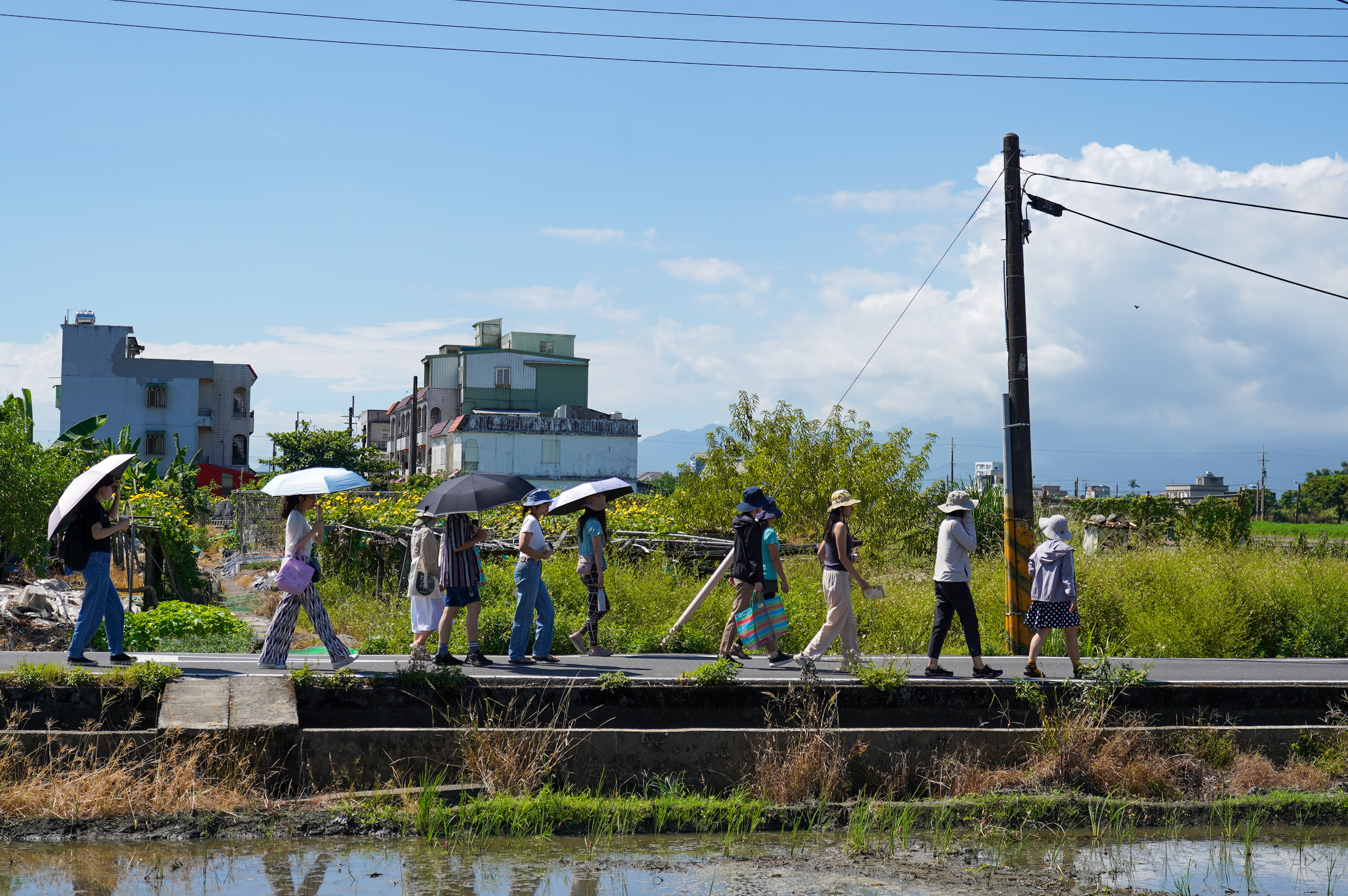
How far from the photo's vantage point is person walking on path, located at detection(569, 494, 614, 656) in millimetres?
11656

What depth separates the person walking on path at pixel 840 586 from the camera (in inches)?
419

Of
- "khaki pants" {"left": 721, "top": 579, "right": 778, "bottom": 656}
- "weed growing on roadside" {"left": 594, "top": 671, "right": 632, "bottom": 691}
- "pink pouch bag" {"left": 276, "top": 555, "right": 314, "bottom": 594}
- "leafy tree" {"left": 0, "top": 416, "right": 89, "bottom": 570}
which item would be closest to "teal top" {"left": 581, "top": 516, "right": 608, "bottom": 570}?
"khaki pants" {"left": 721, "top": 579, "right": 778, "bottom": 656}

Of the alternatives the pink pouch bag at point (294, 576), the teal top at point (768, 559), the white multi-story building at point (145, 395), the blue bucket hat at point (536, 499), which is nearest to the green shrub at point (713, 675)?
the teal top at point (768, 559)

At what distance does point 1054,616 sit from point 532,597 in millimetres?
5104

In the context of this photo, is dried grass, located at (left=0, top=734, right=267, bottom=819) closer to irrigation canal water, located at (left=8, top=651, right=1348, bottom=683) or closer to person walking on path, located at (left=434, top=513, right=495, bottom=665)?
irrigation canal water, located at (left=8, top=651, right=1348, bottom=683)

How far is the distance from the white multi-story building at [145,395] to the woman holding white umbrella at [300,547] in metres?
55.7

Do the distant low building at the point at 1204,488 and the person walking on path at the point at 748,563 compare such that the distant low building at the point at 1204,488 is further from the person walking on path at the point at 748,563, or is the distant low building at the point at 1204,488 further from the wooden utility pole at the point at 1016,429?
the person walking on path at the point at 748,563

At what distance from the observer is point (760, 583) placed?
36.0ft

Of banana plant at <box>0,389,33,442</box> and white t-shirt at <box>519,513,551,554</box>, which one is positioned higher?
banana plant at <box>0,389,33,442</box>

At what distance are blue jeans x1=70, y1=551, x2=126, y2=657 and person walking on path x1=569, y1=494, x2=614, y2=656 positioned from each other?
444 cm

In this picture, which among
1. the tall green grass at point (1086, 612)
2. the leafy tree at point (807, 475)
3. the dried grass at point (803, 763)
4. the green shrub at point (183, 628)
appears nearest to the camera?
the dried grass at point (803, 763)

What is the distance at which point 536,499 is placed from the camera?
37.4ft

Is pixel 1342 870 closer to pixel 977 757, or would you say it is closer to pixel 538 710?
pixel 977 757

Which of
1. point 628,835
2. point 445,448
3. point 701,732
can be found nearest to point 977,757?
point 701,732
